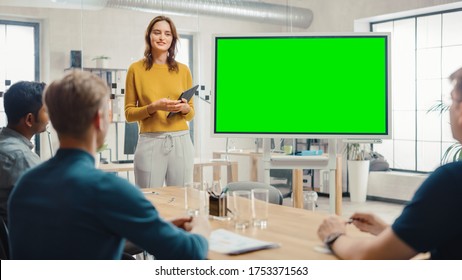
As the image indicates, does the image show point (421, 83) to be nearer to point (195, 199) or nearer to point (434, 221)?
point (195, 199)

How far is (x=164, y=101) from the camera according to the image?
3.39 m

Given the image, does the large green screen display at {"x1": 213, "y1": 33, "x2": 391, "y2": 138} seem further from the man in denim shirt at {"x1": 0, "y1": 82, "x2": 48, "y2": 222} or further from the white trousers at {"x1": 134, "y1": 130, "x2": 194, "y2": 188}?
the man in denim shirt at {"x1": 0, "y1": 82, "x2": 48, "y2": 222}

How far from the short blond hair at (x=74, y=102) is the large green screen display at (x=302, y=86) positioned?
2.41m

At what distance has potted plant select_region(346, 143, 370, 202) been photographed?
24.8 ft

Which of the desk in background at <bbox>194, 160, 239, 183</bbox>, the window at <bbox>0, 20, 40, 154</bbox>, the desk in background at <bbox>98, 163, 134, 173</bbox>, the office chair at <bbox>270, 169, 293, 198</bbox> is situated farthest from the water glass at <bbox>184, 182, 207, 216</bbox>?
the office chair at <bbox>270, 169, 293, 198</bbox>

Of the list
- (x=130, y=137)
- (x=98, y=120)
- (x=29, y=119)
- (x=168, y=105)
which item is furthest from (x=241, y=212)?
(x=130, y=137)

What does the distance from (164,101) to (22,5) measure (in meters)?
2.91

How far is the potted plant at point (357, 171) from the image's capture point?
24.8 feet

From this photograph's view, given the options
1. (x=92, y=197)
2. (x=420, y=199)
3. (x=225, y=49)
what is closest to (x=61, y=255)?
(x=92, y=197)

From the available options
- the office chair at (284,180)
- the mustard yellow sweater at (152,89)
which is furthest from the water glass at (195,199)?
the office chair at (284,180)

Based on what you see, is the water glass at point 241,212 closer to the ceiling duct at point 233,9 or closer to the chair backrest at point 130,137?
the chair backrest at point 130,137

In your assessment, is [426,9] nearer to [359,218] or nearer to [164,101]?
[164,101]

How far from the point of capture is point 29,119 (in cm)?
242

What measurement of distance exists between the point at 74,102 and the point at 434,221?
959 millimetres
